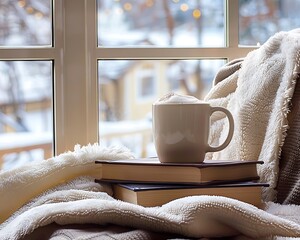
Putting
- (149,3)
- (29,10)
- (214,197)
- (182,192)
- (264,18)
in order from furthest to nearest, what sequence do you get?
1. (264,18)
2. (149,3)
3. (29,10)
4. (182,192)
5. (214,197)

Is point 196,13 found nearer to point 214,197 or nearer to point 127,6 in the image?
point 127,6

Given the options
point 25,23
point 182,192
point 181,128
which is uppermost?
point 25,23

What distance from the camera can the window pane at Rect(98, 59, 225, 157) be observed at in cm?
173

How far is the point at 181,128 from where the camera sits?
1.24 m

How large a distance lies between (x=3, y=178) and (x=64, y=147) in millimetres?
474

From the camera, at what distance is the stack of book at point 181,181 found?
1.15 meters

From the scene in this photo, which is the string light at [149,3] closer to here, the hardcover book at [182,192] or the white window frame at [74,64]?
the white window frame at [74,64]

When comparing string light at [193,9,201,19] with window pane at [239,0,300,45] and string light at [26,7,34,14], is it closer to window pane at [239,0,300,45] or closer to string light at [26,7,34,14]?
window pane at [239,0,300,45]

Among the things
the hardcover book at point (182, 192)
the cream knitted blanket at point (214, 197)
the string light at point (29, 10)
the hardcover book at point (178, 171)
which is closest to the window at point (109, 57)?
the string light at point (29, 10)

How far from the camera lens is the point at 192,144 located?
1243 mm

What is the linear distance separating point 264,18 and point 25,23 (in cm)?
67

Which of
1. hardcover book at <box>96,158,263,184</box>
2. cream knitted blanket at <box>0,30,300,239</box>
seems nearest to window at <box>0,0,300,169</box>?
cream knitted blanket at <box>0,30,300,239</box>

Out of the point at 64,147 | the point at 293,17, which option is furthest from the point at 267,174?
the point at 293,17

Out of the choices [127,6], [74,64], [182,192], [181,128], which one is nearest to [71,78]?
[74,64]
